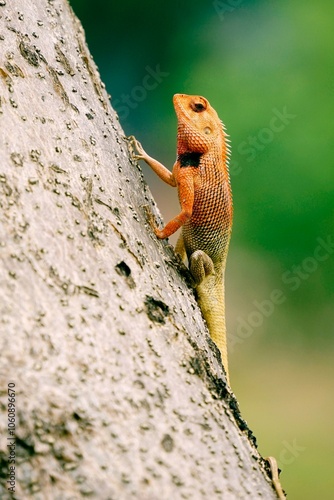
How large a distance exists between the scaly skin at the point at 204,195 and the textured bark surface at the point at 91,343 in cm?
68

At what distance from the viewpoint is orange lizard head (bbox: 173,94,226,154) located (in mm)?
2047

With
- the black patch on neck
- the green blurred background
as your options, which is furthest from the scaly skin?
the green blurred background

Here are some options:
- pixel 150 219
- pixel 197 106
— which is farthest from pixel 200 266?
pixel 197 106

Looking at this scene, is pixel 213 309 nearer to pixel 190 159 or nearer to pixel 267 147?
pixel 190 159

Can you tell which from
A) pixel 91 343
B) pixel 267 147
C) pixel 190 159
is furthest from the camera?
pixel 267 147

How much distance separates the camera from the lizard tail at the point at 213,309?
1915 millimetres

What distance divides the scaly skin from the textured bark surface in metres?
0.68

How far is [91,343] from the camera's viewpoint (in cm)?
87

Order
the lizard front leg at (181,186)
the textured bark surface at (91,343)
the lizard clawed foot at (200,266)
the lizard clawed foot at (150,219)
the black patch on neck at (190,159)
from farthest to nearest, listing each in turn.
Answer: the black patch on neck at (190,159)
the lizard clawed foot at (200,266)
the lizard front leg at (181,186)
the lizard clawed foot at (150,219)
the textured bark surface at (91,343)

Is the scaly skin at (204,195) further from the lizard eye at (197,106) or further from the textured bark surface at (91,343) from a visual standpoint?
the textured bark surface at (91,343)

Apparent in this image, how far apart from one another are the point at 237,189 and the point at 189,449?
3.82 metres

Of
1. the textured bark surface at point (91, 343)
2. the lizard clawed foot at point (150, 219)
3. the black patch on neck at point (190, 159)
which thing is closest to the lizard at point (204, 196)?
the black patch on neck at point (190, 159)

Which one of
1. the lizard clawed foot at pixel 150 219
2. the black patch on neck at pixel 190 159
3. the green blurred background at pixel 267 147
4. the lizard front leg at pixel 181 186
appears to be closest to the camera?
the lizard clawed foot at pixel 150 219

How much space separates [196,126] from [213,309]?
72 centimetres
